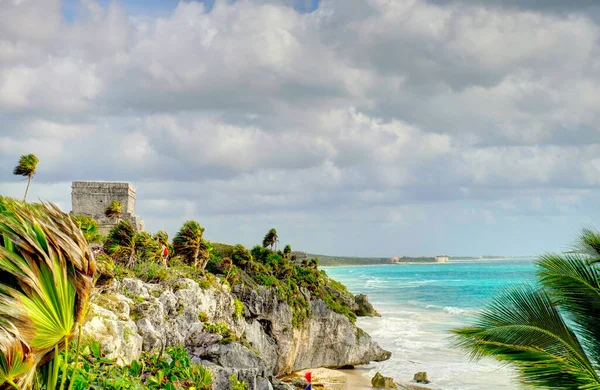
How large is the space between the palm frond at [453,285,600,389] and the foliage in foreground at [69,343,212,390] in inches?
211

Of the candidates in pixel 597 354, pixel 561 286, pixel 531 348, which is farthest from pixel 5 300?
pixel 597 354

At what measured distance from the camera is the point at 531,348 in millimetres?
6371

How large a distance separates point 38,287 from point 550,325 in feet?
20.7

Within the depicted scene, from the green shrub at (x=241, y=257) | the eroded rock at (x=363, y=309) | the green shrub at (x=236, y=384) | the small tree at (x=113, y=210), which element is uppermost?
the small tree at (x=113, y=210)

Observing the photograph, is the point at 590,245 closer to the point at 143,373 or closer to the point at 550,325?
the point at 550,325

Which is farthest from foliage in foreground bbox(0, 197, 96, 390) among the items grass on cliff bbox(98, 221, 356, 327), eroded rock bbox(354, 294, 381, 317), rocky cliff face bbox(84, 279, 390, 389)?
Result: eroded rock bbox(354, 294, 381, 317)

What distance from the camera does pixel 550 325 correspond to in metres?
6.69

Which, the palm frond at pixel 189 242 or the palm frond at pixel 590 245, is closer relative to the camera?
the palm frond at pixel 590 245

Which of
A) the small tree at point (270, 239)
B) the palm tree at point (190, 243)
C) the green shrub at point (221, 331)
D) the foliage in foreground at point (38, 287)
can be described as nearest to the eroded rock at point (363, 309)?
the small tree at point (270, 239)

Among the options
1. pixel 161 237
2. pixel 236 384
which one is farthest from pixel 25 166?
pixel 236 384

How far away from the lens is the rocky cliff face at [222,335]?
10305 mm

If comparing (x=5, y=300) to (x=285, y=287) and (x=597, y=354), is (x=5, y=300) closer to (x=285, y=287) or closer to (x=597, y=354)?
(x=597, y=354)

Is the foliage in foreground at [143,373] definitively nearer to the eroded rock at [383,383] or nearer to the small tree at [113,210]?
the eroded rock at [383,383]

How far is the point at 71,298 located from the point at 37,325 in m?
0.39
